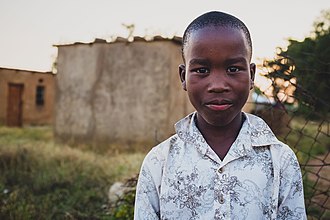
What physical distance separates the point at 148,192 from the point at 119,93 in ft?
25.3

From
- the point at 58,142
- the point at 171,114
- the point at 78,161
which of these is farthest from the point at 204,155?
the point at 58,142

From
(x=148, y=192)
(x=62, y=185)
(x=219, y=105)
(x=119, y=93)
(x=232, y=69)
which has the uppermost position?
(x=232, y=69)

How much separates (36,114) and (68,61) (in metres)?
7.24

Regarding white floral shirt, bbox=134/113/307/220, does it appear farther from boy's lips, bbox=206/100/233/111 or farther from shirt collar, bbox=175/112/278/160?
boy's lips, bbox=206/100/233/111

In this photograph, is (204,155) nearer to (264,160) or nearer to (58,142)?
(264,160)

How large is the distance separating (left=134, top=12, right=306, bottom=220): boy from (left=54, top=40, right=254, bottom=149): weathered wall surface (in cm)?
665

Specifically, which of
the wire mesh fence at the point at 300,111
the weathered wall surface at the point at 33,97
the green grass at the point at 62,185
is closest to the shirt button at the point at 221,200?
the wire mesh fence at the point at 300,111


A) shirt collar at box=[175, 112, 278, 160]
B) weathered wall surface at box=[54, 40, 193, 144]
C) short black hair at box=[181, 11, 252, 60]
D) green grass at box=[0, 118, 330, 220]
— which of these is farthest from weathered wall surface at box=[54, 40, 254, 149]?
short black hair at box=[181, 11, 252, 60]

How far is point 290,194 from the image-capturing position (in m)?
1.23

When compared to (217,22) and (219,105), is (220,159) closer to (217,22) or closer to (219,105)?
(219,105)

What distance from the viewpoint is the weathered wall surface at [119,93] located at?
8.28m

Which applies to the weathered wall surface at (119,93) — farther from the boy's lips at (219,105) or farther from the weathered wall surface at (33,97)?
the boy's lips at (219,105)

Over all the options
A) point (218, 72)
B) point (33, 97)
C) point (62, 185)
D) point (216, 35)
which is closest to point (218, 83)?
point (218, 72)

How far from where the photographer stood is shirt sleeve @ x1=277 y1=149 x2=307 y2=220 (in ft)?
4.02
